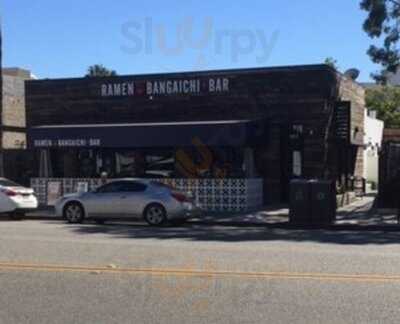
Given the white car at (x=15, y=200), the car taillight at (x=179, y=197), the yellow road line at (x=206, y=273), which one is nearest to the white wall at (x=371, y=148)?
the car taillight at (x=179, y=197)

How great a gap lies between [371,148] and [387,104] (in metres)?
26.4

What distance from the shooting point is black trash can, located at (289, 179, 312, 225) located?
21.6 metres

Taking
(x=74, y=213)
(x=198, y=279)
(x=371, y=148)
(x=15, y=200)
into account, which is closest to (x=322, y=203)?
(x=74, y=213)

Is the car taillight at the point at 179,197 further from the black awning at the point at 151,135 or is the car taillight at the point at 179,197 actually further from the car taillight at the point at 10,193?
the car taillight at the point at 10,193

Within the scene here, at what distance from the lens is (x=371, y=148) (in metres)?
37.3

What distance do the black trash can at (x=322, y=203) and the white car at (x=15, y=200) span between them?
9.47 metres

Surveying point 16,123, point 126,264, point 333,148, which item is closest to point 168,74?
point 333,148

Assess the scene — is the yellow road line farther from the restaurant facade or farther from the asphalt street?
the restaurant facade

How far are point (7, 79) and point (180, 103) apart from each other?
44.4 ft

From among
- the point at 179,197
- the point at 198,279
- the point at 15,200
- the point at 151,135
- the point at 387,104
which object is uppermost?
the point at 387,104

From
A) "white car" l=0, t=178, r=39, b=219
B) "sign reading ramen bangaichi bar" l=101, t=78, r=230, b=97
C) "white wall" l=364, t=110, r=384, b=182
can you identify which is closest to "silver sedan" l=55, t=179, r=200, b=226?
"white car" l=0, t=178, r=39, b=219

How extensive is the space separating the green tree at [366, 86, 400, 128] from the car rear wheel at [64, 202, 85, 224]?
42.5 meters

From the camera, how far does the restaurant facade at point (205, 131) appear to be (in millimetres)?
26172

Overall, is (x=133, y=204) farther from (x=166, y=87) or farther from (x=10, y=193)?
(x=166, y=87)
